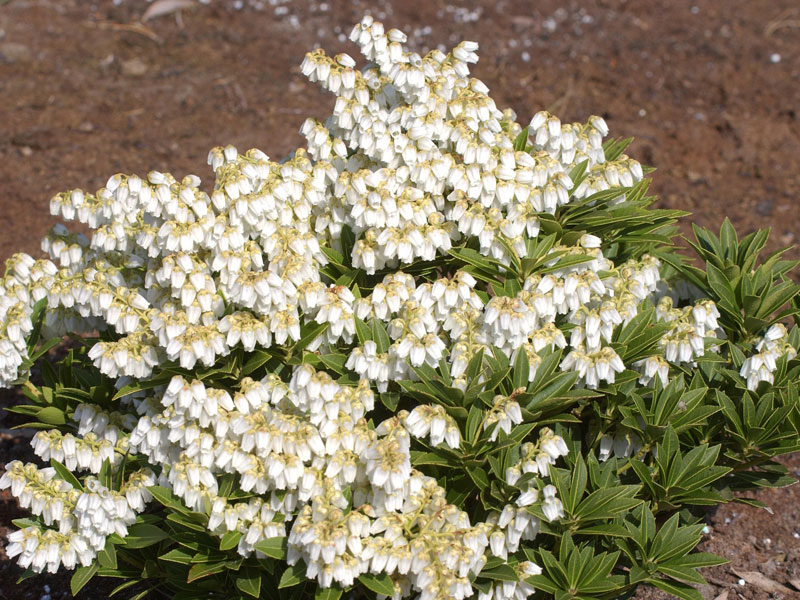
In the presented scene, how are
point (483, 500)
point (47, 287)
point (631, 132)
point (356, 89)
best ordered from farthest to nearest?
point (631, 132) < point (47, 287) < point (356, 89) < point (483, 500)

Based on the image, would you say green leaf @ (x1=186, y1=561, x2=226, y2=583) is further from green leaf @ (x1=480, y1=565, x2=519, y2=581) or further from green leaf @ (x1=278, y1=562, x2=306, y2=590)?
green leaf @ (x1=480, y1=565, x2=519, y2=581)

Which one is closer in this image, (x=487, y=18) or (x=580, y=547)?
(x=580, y=547)

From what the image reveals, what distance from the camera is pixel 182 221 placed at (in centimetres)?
345

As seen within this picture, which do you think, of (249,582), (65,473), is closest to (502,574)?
(249,582)

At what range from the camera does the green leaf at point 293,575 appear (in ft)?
10.3

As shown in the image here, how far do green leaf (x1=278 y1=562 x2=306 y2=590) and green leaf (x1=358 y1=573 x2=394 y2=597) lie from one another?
24 centimetres

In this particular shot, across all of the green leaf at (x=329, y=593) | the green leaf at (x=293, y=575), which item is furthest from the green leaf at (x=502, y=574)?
the green leaf at (x=293, y=575)

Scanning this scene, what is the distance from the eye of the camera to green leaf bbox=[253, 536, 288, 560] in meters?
3.18

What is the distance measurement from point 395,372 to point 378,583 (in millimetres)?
820

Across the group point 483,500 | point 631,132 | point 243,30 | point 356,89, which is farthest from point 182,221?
point 243,30

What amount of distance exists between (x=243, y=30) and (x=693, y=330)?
7.60 meters

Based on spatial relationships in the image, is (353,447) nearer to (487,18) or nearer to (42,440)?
(42,440)

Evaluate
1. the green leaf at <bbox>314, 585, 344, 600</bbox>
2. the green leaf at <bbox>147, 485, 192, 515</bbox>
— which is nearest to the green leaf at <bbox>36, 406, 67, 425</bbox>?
the green leaf at <bbox>147, 485, 192, 515</bbox>

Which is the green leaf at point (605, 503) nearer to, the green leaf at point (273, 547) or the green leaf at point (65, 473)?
the green leaf at point (273, 547)
